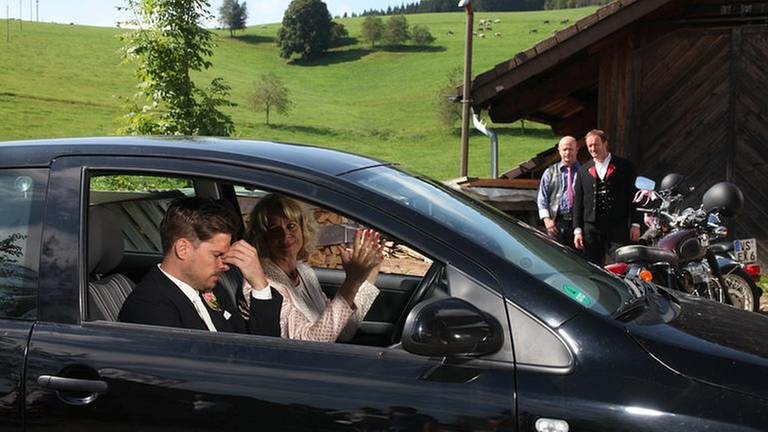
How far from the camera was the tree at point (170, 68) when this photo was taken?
60.0ft

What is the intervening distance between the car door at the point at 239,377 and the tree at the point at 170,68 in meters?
15.7

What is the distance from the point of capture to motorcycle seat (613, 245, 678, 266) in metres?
7.01

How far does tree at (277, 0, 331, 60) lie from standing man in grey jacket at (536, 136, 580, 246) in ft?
273

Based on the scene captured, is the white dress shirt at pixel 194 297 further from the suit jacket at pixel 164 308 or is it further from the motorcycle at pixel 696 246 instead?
the motorcycle at pixel 696 246

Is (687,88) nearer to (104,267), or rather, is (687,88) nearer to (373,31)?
(104,267)

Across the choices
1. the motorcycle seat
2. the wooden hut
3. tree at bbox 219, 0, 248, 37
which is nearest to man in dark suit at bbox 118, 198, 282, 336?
the motorcycle seat

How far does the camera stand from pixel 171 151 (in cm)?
312

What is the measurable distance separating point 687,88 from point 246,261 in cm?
1037

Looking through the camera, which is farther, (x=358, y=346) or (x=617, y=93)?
(x=617, y=93)

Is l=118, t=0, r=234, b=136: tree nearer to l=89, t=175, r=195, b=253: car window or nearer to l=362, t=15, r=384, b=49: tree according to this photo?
l=89, t=175, r=195, b=253: car window

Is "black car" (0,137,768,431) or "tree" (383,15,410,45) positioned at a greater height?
"tree" (383,15,410,45)

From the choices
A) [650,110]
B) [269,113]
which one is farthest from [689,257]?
[269,113]

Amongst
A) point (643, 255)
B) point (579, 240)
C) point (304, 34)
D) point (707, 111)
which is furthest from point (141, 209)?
point (304, 34)

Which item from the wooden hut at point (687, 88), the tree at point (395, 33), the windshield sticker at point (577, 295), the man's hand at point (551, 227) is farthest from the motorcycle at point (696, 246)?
the tree at point (395, 33)
